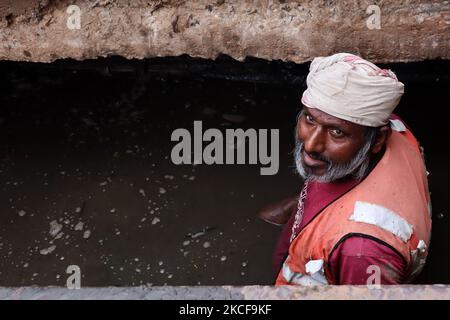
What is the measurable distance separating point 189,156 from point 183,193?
29cm

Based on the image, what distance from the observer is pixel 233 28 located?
276cm

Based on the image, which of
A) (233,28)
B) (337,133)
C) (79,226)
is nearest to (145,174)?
(79,226)

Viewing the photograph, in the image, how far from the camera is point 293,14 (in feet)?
8.91

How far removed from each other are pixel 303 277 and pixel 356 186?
44 cm

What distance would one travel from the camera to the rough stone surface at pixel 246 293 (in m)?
1.33

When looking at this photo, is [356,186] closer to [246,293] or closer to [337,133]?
[337,133]

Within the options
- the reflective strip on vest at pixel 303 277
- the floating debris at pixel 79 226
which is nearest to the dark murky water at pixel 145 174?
the floating debris at pixel 79 226

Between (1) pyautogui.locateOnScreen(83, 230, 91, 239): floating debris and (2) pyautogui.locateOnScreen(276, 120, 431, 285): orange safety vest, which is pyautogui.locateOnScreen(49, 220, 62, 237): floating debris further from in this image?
(2) pyautogui.locateOnScreen(276, 120, 431, 285): orange safety vest

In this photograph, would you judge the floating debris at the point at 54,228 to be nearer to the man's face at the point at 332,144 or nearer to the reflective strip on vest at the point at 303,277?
the reflective strip on vest at the point at 303,277

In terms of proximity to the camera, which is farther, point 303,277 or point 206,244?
point 206,244

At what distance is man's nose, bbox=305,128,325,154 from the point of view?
2.15 m

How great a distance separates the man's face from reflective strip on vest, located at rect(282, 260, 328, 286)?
0.38 m

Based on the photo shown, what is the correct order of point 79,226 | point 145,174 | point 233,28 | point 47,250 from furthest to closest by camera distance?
point 145,174 → point 79,226 → point 47,250 → point 233,28

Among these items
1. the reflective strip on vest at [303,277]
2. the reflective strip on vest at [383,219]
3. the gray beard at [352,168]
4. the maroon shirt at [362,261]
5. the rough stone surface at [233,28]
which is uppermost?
the rough stone surface at [233,28]
